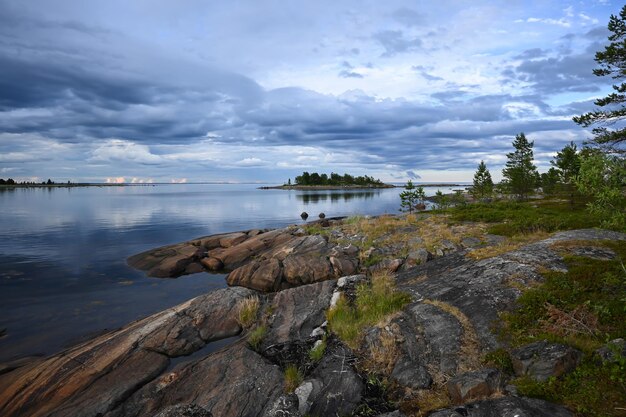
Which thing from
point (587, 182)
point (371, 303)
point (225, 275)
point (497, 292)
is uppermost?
point (587, 182)

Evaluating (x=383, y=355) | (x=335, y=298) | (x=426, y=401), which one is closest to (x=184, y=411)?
(x=383, y=355)

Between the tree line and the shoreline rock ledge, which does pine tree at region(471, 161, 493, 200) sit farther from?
the shoreline rock ledge

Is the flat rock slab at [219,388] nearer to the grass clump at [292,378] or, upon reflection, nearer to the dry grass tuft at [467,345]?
the grass clump at [292,378]

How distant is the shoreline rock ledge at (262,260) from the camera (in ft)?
74.3

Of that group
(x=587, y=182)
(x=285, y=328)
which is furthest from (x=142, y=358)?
(x=587, y=182)

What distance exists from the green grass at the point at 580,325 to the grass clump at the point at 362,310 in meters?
3.83

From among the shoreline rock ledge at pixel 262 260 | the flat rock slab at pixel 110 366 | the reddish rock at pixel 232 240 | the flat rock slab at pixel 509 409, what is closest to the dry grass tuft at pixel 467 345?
the flat rock slab at pixel 509 409

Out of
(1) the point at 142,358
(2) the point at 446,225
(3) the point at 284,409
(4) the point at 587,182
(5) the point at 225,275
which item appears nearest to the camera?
(4) the point at 587,182

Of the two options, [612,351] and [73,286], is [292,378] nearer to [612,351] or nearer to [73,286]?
[612,351]

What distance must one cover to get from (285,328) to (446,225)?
1722 cm

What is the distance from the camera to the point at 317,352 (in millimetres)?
11031

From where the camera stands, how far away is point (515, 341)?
910 cm

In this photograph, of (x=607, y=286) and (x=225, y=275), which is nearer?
(x=607, y=286)

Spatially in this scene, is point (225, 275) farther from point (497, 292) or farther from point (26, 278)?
point (497, 292)
